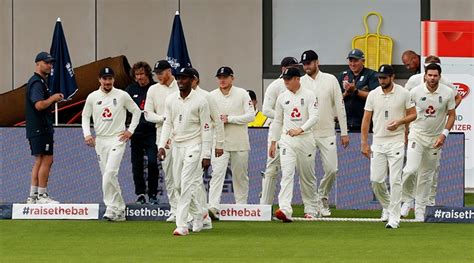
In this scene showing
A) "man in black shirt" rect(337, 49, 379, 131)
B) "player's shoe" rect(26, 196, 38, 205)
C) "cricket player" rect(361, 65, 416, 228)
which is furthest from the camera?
"man in black shirt" rect(337, 49, 379, 131)

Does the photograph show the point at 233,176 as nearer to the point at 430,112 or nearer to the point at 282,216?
the point at 282,216

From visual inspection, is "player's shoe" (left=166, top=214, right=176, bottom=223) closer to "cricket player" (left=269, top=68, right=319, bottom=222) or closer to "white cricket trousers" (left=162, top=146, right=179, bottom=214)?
"white cricket trousers" (left=162, top=146, right=179, bottom=214)

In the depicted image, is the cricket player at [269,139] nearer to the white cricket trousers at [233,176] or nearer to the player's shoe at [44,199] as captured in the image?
the white cricket trousers at [233,176]

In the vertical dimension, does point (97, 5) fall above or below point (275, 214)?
above

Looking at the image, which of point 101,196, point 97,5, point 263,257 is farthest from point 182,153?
point 97,5

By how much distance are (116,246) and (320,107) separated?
5244 mm

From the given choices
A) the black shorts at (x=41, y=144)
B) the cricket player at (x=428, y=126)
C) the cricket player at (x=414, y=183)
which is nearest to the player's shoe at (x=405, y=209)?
the cricket player at (x=414, y=183)

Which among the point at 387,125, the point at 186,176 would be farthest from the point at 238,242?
the point at 387,125

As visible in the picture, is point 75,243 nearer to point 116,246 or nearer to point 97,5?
point 116,246

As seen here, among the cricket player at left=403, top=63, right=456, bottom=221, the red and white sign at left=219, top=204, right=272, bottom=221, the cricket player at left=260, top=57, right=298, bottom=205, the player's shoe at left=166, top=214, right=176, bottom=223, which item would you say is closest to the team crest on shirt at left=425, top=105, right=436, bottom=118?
the cricket player at left=403, top=63, right=456, bottom=221

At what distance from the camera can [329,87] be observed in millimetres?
21703

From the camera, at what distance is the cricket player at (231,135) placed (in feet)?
70.3

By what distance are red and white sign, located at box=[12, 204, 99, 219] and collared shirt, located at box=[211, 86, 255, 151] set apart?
2198 millimetres

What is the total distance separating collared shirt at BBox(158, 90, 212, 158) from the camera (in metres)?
19.2
